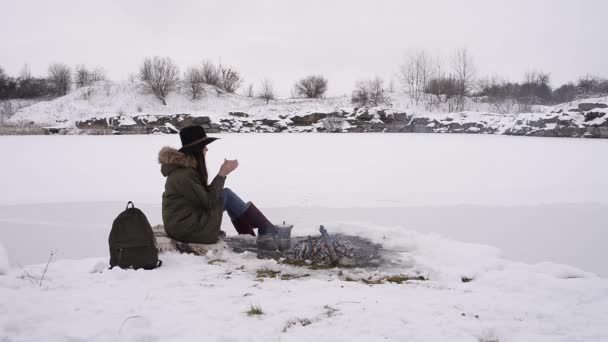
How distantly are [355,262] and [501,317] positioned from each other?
4.64 feet

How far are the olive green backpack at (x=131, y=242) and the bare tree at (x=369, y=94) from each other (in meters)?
24.5

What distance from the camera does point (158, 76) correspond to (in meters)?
26.9

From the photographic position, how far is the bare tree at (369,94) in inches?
1057

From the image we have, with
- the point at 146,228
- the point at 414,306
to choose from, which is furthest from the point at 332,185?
the point at 414,306

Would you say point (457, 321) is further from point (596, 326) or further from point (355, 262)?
point (355, 262)

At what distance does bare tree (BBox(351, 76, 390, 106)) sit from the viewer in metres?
26.8

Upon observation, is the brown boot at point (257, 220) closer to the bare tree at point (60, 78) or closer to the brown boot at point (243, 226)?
the brown boot at point (243, 226)

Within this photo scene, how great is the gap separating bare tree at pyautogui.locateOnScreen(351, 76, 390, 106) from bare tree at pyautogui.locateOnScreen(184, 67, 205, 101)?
10208 millimetres

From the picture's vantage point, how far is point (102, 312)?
221cm

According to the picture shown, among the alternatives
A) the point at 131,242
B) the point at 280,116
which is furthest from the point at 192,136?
the point at 280,116

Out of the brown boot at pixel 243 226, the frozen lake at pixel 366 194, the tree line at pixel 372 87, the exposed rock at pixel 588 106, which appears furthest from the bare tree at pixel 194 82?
the brown boot at pixel 243 226

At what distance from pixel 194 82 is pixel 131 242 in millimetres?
26110

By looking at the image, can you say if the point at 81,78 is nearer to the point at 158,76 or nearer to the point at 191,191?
the point at 158,76

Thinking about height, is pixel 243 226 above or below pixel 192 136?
below
